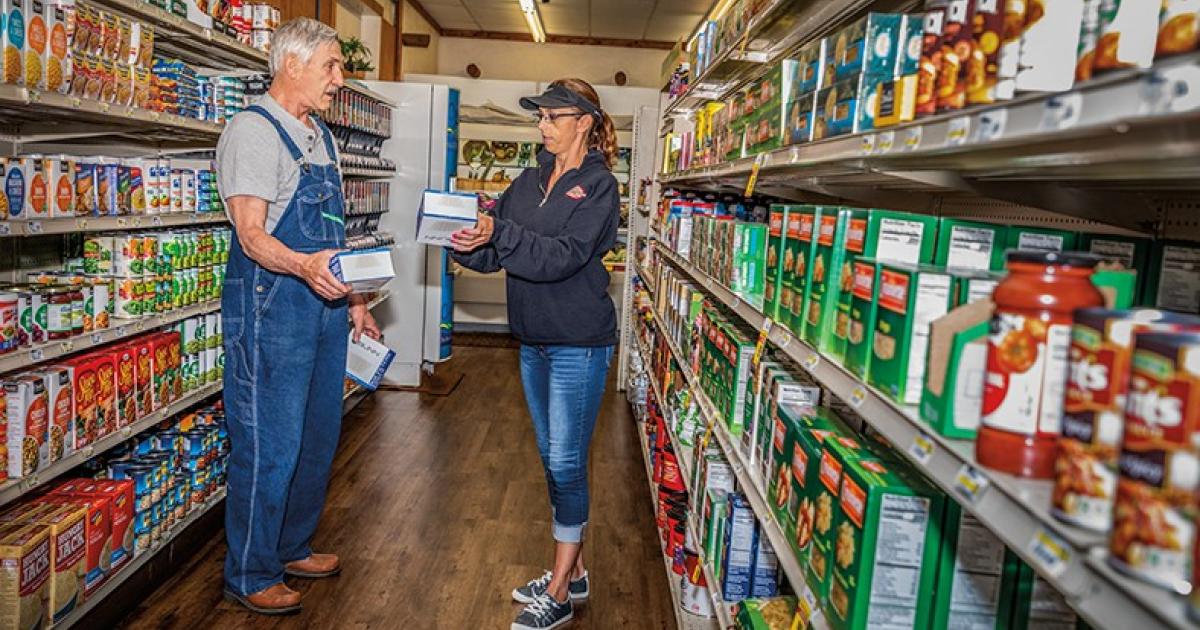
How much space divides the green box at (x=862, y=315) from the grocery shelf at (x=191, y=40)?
2.63 m

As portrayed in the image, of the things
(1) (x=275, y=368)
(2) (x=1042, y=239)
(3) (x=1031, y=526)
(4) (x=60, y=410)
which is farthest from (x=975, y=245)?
(4) (x=60, y=410)

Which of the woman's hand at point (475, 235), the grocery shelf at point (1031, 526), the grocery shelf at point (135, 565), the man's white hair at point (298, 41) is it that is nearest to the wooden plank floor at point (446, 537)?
the grocery shelf at point (135, 565)

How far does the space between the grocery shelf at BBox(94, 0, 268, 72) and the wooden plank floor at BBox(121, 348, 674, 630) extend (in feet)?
6.78

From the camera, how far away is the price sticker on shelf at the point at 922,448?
1.20 meters

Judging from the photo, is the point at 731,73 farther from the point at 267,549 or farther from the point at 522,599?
the point at 267,549

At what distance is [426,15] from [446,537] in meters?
9.53

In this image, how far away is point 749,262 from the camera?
2.73 meters

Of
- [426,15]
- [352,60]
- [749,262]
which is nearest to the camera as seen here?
[749,262]

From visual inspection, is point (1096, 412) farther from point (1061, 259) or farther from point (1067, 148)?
point (1067, 148)

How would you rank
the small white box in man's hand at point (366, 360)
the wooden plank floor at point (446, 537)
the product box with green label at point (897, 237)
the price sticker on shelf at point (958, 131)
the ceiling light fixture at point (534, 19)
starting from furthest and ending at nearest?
the ceiling light fixture at point (534, 19) < the small white box in man's hand at point (366, 360) < the wooden plank floor at point (446, 537) < the product box with green label at point (897, 237) < the price sticker on shelf at point (958, 131)

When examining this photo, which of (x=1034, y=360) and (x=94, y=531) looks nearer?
(x=1034, y=360)

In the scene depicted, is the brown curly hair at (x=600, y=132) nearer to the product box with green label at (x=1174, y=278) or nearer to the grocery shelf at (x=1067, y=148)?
the grocery shelf at (x=1067, y=148)

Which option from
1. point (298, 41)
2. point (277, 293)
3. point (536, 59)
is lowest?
point (277, 293)

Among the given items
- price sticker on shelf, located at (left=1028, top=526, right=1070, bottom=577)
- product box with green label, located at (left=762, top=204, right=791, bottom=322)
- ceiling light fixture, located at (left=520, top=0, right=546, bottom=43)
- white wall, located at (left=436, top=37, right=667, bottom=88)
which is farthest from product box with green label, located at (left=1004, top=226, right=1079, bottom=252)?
Answer: white wall, located at (left=436, top=37, right=667, bottom=88)
